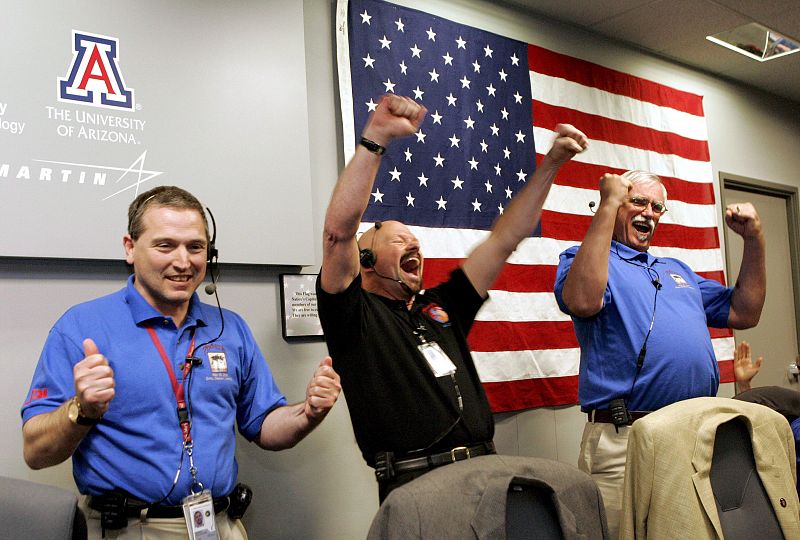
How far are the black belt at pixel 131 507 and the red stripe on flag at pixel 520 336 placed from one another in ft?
5.25

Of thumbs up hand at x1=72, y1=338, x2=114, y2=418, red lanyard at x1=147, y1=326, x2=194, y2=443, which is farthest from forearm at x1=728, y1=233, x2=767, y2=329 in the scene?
thumbs up hand at x1=72, y1=338, x2=114, y2=418

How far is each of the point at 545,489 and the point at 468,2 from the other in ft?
8.68

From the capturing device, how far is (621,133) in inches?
156

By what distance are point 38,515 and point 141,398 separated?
401 millimetres

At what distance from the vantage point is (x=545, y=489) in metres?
1.38

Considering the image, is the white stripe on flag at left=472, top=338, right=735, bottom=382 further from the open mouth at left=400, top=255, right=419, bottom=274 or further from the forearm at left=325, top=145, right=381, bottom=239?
the forearm at left=325, top=145, right=381, bottom=239

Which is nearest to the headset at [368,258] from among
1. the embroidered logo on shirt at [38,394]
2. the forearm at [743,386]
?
the embroidered logo on shirt at [38,394]

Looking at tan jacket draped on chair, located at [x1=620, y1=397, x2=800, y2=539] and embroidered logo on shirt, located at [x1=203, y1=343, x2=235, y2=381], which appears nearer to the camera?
tan jacket draped on chair, located at [x1=620, y1=397, x2=800, y2=539]

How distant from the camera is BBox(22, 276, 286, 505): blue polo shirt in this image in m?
1.67

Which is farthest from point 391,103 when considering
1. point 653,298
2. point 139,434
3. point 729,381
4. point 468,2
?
point 729,381

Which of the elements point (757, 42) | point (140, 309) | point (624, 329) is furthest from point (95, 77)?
point (757, 42)

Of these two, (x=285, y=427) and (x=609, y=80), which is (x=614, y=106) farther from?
(x=285, y=427)

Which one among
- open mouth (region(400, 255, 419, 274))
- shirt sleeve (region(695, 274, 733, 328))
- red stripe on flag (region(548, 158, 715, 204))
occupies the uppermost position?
red stripe on flag (region(548, 158, 715, 204))

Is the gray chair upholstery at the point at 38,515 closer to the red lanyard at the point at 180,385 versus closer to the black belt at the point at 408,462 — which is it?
the red lanyard at the point at 180,385
